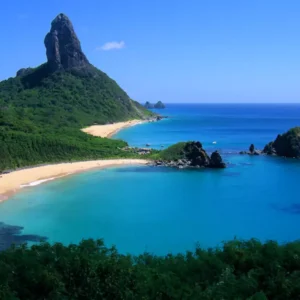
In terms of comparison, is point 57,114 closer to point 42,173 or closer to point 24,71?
point 42,173

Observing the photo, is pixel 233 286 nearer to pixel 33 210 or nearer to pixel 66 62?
pixel 33 210

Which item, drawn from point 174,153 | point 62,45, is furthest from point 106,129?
point 174,153

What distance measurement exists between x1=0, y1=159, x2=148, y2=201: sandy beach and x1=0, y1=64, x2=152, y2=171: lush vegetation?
3.07 m

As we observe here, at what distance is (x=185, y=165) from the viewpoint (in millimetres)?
62625

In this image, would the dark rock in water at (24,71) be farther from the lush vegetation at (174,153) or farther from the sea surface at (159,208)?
the sea surface at (159,208)

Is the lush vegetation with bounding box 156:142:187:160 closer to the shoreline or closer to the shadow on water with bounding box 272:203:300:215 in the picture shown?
the shadow on water with bounding box 272:203:300:215

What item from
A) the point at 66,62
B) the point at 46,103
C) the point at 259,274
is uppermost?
the point at 66,62

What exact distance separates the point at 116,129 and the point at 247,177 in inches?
2458

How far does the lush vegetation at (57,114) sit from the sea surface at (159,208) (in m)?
9.75

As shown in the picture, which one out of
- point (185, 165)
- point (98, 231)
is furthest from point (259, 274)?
point (185, 165)

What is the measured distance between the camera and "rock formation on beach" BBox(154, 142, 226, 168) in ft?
202

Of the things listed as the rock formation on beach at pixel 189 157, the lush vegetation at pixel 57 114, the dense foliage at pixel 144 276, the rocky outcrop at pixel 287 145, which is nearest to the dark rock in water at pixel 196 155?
the rock formation on beach at pixel 189 157

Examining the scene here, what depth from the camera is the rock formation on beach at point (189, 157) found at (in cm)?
6172

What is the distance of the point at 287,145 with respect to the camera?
240ft
